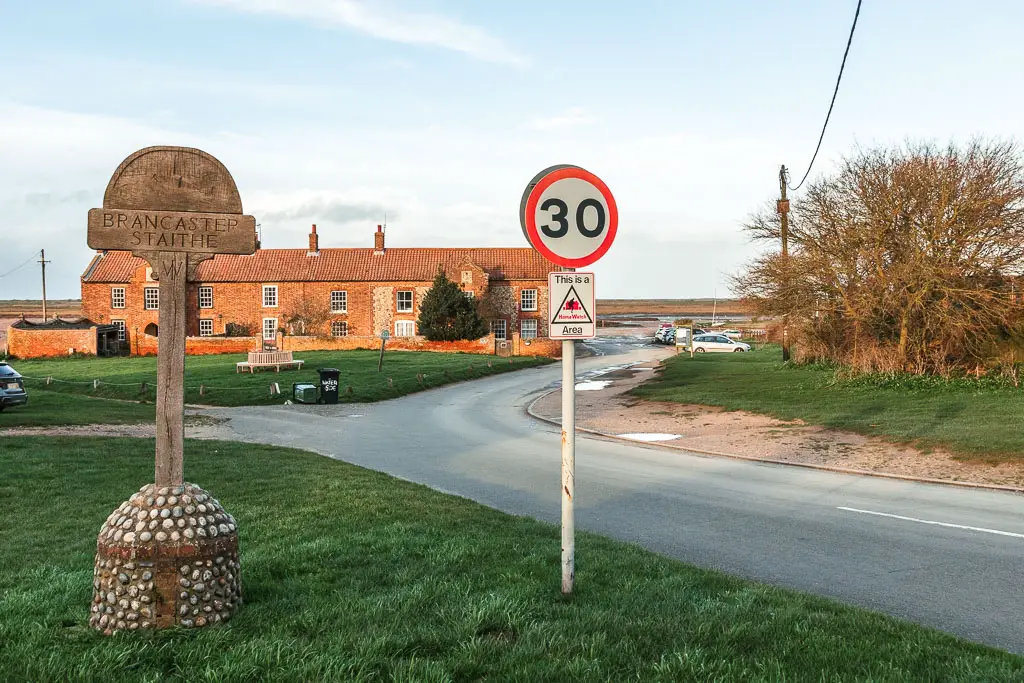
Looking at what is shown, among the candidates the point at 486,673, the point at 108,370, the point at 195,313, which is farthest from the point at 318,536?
the point at 195,313

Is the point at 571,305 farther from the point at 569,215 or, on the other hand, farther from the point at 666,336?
the point at 666,336

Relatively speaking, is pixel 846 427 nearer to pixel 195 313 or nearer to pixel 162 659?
pixel 162 659

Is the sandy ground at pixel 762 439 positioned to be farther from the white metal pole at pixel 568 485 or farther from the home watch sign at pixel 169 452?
the home watch sign at pixel 169 452

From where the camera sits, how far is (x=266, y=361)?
38250 millimetres

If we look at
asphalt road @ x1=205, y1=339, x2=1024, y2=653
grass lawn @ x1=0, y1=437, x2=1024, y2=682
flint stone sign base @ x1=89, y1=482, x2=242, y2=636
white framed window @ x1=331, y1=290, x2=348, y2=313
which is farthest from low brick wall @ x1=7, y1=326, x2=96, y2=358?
flint stone sign base @ x1=89, y1=482, x2=242, y2=636

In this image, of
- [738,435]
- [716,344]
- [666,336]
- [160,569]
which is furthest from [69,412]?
[666,336]

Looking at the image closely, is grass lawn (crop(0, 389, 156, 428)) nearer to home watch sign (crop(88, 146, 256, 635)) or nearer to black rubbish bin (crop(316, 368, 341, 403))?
black rubbish bin (crop(316, 368, 341, 403))

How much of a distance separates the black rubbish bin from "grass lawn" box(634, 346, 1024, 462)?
10.6 metres

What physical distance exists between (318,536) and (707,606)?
371 centimetres

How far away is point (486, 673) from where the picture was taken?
4223mm

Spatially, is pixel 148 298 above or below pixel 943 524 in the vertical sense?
above

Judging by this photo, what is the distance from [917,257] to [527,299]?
43.1m

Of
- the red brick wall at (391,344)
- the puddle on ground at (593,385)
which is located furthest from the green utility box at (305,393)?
the red brick wall at (391,344)

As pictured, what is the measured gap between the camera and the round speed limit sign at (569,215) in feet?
18.6
